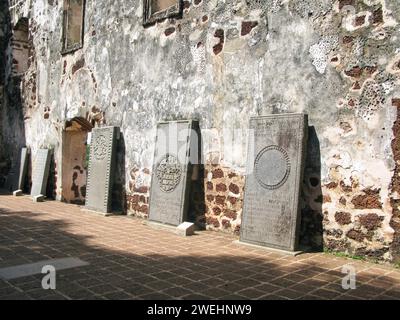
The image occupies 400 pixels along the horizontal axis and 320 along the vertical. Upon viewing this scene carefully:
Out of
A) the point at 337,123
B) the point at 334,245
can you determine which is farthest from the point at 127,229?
the point at 337,123

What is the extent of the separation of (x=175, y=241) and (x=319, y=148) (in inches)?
76.1

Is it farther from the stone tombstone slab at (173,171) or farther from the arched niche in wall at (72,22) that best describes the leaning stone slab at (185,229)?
the arched niche in wall at (72,22)

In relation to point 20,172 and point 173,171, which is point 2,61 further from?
point 173,171

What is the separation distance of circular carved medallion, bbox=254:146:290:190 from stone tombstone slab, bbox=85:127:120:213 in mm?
2976

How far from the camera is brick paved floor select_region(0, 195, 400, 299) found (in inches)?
111

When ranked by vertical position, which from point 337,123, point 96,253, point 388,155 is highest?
point 337,123

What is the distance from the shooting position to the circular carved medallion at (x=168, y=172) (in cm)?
537

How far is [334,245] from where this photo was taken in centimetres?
404

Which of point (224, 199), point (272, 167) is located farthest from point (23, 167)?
point (272, 167)

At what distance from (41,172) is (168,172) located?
431 centimetres

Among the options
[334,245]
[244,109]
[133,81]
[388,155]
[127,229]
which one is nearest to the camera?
A: [388,155]

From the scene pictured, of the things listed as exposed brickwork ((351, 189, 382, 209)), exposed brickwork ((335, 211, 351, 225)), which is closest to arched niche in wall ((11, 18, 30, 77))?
exposed brickwork ((335, 211, 351, 225))

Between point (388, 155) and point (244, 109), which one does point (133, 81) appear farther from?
point (388, 155)
